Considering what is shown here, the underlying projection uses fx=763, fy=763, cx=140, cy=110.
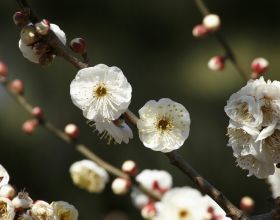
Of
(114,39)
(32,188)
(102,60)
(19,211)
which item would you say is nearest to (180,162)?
(19,211)

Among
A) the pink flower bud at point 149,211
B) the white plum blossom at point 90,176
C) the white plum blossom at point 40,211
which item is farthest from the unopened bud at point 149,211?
the white plum blossom at point 40,211

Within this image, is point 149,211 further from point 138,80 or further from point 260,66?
point 138,80

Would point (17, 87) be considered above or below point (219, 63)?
below

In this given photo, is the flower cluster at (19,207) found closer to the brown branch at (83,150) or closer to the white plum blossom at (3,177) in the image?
the white plum blossom at (3,177)

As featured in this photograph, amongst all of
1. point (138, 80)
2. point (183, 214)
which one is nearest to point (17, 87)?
point (183, 214)

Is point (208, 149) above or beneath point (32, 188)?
above

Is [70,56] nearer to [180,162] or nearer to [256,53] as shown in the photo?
[180,162]
